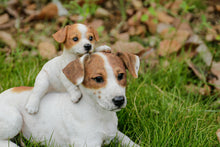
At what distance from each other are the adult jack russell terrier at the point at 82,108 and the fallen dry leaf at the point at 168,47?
1.95 m

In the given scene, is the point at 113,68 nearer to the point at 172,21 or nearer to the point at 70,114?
the point at 70,114

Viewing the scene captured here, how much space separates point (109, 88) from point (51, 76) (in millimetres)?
563

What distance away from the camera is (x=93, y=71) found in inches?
74.1

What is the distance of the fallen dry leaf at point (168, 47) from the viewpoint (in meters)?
3.98

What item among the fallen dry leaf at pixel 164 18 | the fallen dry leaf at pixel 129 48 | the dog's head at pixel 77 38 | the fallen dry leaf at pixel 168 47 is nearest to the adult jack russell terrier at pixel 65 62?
the dog's head at pixel 77 38

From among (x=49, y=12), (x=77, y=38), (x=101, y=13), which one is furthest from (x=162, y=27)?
(x=77, y=38)

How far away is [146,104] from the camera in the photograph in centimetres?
288

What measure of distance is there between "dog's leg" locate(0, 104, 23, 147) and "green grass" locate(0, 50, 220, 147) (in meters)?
0.15

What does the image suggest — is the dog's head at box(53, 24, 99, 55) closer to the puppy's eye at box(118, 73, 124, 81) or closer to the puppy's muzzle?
the puppy's muzzle

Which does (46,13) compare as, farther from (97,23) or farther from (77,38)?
(77,38)

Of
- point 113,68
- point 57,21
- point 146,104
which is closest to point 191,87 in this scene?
point 146,104

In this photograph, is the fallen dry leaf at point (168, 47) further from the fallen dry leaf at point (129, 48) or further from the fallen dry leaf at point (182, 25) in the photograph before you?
the fallen dry leaf at point (182, 25)

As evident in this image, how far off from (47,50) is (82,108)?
1888mm

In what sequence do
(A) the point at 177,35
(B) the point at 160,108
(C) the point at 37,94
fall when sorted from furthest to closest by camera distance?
(A) the point at 177,35, (B) the point at 160,108, (C) the point at 37,94
